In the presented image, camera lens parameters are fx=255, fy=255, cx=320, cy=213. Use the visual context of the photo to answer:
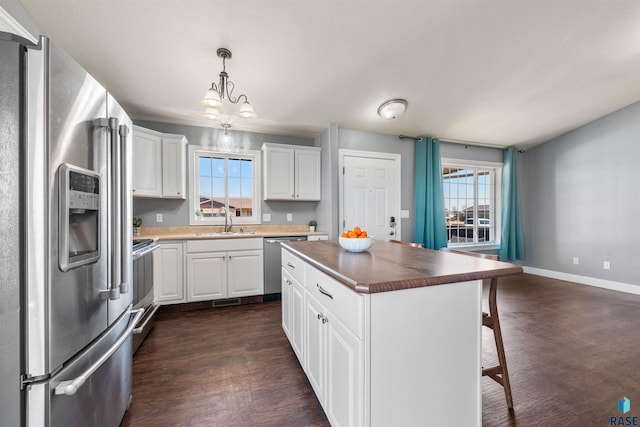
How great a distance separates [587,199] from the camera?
4203mm

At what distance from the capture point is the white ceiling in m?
1.99

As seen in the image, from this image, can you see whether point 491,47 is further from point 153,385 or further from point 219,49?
point 153,385

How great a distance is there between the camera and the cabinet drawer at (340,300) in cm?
99

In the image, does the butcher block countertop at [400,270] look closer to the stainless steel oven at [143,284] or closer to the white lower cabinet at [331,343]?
the white lower cabinet at [331,343]

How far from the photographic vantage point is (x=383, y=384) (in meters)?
1.01

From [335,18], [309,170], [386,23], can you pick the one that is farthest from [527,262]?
[335,18]

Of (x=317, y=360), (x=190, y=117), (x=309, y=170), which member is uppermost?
(x=190, y=117)

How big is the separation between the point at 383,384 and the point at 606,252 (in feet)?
16.9

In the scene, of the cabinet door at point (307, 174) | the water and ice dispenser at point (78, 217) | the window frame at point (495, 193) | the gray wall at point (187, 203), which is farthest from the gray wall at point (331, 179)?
the water and ice dispenser at point (78, 217)

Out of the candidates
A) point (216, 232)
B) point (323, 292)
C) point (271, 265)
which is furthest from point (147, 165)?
point (323, 292)

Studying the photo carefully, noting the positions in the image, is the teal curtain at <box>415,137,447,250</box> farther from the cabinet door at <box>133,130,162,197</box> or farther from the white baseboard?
the cabinet door at <box>133,130,162,197</box>

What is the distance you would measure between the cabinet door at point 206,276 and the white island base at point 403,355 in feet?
7.19

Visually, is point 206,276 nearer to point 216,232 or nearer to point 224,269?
point 224,269

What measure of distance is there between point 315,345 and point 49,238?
1258mm
